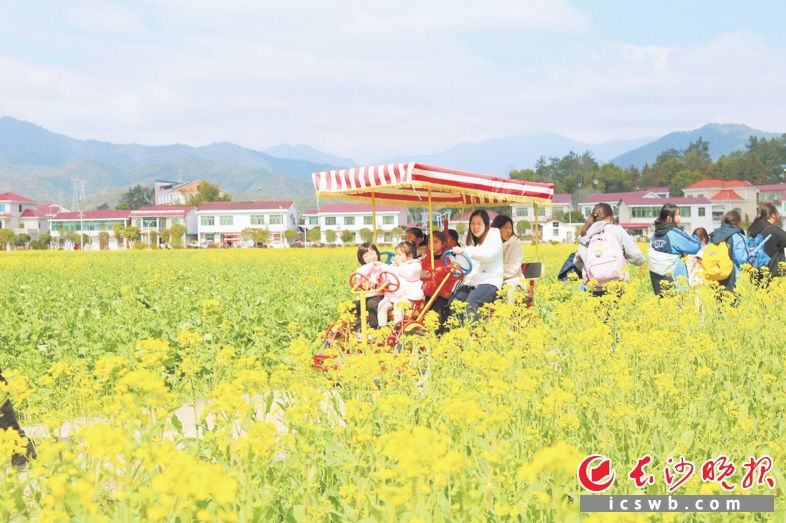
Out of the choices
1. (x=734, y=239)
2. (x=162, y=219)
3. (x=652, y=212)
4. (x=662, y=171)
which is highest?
(x=662, y=171)

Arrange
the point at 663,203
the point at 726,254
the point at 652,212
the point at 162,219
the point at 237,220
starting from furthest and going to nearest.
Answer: the point at 162,219 → the point at 237,220 → the point at 652,212 → the point at 663,203 → the point at 726,254

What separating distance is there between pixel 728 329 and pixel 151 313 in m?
8.48

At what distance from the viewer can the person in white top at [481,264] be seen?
29.2ft

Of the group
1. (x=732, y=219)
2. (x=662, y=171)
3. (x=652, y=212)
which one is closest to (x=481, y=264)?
(x=732, y=219)

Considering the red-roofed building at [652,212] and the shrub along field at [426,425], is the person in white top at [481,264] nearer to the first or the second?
the shrub along field at [426,425]

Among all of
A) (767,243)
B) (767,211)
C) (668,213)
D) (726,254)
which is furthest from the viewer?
(767,243)

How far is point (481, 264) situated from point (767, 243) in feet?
17.2

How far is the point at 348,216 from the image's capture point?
10406cm

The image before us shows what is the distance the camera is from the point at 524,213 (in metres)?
105

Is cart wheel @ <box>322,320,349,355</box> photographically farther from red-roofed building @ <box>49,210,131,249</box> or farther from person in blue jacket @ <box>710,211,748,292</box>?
red-roofed building @ <box>49,210,131,249</box>

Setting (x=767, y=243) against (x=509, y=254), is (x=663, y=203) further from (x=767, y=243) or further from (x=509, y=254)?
(x=509, y=254)

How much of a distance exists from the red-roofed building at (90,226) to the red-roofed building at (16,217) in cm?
991

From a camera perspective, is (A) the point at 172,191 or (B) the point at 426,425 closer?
(B) the point at 426,425

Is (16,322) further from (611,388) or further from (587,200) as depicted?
(587,200)
